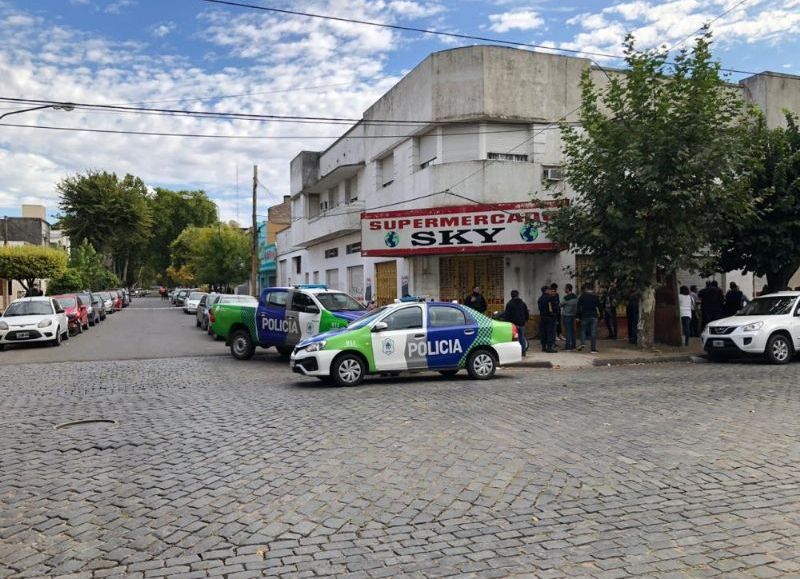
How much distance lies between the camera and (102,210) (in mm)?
55062

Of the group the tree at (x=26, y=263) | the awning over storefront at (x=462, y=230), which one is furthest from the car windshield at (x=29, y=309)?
the tree at (x=26, y=263)

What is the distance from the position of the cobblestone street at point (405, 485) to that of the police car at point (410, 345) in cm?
130

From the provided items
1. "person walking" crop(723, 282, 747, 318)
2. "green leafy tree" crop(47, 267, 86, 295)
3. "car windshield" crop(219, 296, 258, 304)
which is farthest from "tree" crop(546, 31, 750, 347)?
"green leafy tree" crop(47, 267, 86, 295)

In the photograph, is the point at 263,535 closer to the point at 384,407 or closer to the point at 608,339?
the point at 384,407

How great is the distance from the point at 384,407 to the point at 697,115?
36.4 feet

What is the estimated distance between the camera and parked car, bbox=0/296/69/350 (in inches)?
737

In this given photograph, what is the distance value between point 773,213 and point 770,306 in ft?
12.0

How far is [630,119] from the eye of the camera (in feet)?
52.6

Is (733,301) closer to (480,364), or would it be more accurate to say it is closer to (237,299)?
(480,364)

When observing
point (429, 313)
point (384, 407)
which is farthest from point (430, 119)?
point (384, 407)

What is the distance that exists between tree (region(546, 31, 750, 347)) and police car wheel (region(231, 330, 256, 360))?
848cm

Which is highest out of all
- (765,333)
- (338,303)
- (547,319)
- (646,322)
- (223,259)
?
(223,259)

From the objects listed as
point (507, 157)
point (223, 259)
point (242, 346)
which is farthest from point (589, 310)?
point (223, 259)

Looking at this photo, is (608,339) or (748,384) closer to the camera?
(748,384)
